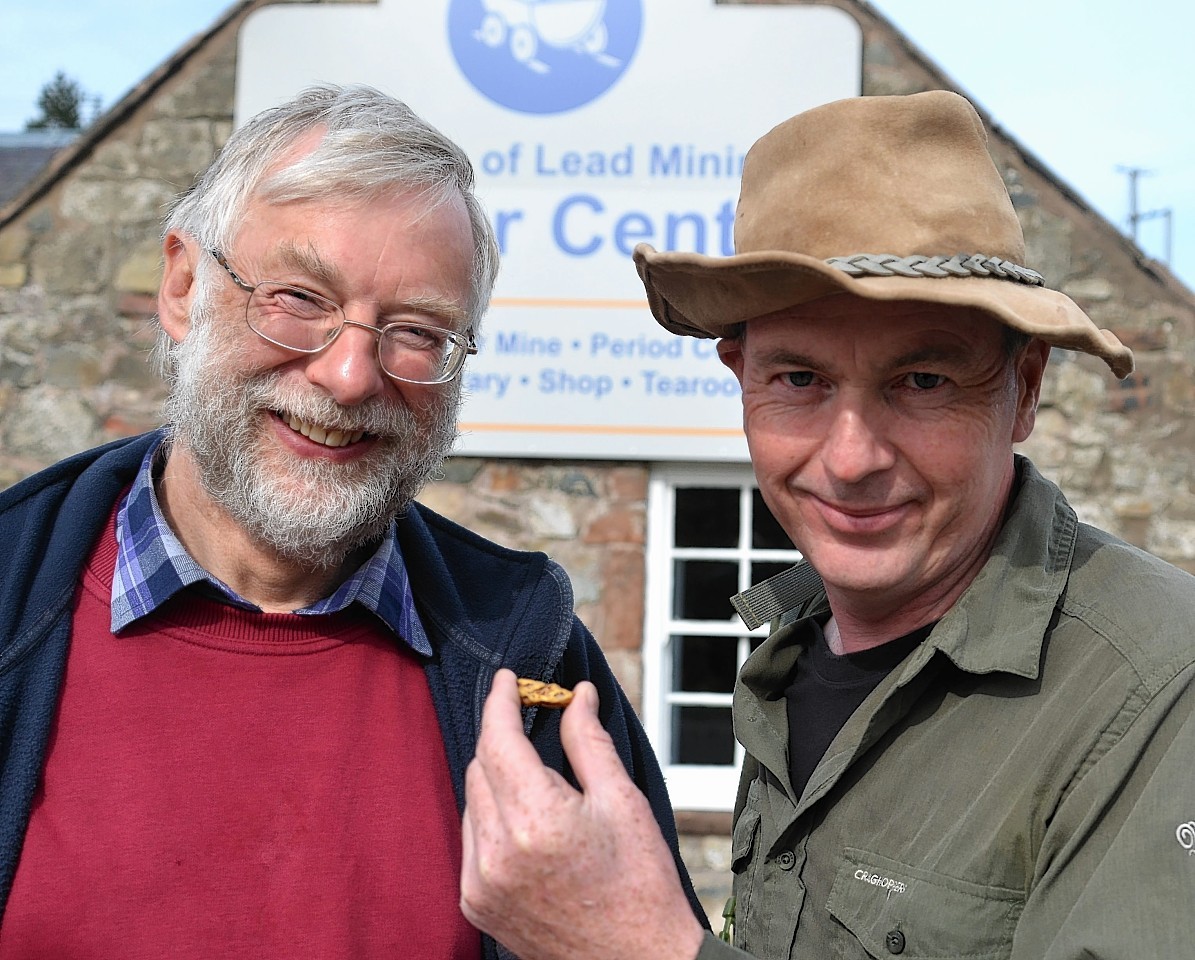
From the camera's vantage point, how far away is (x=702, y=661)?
6.17m

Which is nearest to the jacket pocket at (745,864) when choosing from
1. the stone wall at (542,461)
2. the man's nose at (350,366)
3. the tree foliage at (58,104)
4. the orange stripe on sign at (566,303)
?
the man's nose at (350,366)

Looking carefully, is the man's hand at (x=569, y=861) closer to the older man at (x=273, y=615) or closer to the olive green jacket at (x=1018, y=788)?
the olive green jacket at (x=1018, y=788)

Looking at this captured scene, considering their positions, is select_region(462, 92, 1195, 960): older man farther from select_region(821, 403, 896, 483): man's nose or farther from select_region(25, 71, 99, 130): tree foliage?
select_region(25, 71, 99, 130): tree foliage

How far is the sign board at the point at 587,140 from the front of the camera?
5.83m

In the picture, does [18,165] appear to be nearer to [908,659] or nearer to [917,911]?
[908,659]

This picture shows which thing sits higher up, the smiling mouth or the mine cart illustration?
the mine cart illustration

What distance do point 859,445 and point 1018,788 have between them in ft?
1.64

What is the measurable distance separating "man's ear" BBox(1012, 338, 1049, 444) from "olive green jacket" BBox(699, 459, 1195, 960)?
3.7 inches

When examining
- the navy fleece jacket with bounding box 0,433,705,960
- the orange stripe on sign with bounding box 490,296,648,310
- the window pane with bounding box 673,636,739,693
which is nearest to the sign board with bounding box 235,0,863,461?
the orange stripe on sign with bounding box 490,296,648,310

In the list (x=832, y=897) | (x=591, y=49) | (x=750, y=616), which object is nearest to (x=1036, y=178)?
(x=591, y=49)

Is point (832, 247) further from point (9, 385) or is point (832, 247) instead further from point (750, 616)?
point (9, 385)

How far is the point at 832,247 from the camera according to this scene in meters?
1.72

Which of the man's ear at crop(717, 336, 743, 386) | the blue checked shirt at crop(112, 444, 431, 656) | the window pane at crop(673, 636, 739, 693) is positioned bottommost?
the window pane at crop(673, 636, 739, 693)

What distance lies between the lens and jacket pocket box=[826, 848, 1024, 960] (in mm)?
1480
